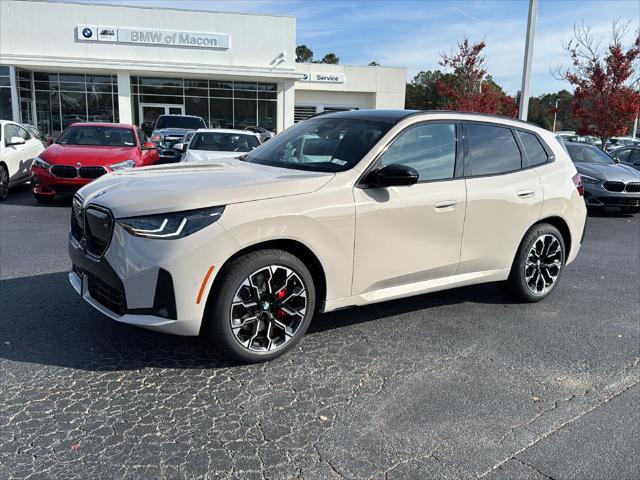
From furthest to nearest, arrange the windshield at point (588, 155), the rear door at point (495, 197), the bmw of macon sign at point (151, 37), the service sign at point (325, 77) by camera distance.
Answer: the service sign at point (325, 77) → the bmw of macon sign at point (151, 37) → the windshield at point (588, 155) → the rear door at point (495, 197)

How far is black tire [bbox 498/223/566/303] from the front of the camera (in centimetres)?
521

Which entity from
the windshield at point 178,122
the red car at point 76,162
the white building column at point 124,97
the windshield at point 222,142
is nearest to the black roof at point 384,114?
the red car at point 76,162

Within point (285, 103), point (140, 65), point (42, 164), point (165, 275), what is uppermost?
point (140, 65)

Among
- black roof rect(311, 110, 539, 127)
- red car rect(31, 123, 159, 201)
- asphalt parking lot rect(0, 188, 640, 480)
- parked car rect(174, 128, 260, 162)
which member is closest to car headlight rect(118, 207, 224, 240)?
asphalt parking lot rect(0, 188, 640, 480)

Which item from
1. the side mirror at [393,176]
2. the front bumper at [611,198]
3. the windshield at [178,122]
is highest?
the windshield at [178,122]

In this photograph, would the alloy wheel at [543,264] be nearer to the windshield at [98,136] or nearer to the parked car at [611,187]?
the parked car at [611,187]

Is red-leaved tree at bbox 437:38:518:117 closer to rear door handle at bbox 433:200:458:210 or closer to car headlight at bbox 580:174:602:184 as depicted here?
car headlight at bbox 580:174:602:184

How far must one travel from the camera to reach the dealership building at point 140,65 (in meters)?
27.7

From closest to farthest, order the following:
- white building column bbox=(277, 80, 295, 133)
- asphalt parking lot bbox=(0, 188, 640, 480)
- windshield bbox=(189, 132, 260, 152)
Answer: asphalt parking lot bbox=(0, 188, 640, 480), windshield bbox=(189, 132, 260, 152), white building column bbox=(277, 80, 295, 133)

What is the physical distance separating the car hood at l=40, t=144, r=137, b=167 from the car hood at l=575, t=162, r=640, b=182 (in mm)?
9838

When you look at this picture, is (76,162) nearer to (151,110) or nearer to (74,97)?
(151,110)

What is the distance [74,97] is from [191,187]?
99.3 feet

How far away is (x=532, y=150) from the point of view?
5391 mm

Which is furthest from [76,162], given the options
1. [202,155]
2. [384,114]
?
[384,114]
